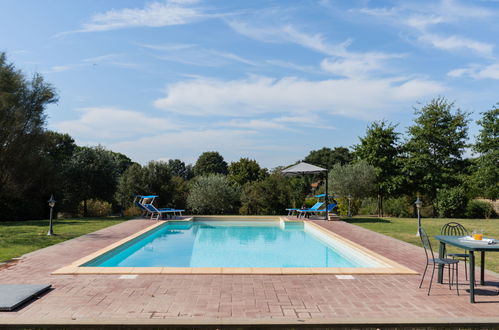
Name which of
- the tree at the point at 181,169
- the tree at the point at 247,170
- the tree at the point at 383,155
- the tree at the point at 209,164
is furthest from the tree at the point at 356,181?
the tree at the point at 181,169

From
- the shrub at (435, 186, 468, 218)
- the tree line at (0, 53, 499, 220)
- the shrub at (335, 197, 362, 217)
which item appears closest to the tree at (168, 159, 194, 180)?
the tree line at (0, 53, 499, 220)

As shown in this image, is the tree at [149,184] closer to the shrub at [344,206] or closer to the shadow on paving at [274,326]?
the shrub at [344,206]

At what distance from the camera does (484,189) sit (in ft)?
65.1

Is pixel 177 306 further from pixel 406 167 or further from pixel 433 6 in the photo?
pixel 406 167

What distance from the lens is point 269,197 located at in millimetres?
19469

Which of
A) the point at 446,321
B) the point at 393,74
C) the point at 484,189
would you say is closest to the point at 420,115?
the point at 484,189

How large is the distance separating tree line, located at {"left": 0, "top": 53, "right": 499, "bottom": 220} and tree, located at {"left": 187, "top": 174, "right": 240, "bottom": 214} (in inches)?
2.1

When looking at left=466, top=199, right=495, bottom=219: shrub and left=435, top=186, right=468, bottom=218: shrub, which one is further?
left=466, top=199, right=495, bottom=219: shrub

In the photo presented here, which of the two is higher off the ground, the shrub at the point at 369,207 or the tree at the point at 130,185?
the tree at the point at 130,185

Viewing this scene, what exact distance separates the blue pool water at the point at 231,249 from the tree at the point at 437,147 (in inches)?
369

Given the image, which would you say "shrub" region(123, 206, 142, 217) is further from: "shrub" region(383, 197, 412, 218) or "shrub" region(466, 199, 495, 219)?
"shrub" region(466, 199, 495, 219)

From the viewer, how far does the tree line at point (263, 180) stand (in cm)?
1781

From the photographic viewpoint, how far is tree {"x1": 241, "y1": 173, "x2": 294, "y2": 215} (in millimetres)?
19469

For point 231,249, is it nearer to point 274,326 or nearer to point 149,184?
point 274,326
